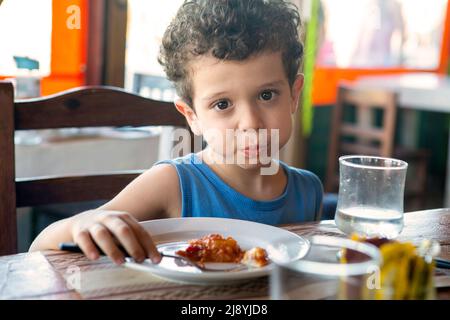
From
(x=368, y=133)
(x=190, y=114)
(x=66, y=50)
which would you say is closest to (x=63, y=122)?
(x=190, y=114)

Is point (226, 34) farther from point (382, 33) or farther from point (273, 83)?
point (382, 33)

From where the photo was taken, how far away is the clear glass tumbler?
871 mm

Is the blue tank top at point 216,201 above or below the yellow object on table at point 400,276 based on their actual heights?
below

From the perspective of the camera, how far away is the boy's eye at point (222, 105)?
108 centimetres

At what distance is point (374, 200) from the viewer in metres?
0.89

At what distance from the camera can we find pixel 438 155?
17.0ft

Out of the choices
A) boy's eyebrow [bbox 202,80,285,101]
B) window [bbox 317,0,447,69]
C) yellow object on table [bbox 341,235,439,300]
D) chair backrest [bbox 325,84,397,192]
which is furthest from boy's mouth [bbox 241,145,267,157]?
window [bbox 317,0,447,69]

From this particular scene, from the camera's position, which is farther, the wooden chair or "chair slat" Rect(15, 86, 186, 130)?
the wooden chair

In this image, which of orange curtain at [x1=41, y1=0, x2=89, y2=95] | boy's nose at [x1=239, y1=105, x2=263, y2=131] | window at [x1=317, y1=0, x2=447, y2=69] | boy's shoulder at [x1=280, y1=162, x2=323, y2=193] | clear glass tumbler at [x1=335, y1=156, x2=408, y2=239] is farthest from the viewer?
window at [x1=317, y1=0, x2=447, y2=69]

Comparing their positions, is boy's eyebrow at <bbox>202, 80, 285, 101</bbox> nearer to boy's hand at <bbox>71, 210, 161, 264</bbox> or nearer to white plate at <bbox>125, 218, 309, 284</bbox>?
white plate at <bbox>125, 218, 309, 284</bbox>

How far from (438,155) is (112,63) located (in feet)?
10.2

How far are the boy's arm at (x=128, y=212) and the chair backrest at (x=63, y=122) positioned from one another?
8.2 inches

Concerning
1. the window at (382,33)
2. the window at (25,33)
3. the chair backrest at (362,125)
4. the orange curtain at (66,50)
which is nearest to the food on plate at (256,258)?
the window at (25,33)

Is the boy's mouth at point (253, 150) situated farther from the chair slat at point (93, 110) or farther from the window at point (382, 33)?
the window at point (382, 33)
